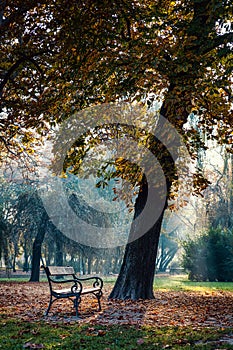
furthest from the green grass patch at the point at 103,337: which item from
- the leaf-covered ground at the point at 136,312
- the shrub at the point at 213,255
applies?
the shrub at the point at 213,255

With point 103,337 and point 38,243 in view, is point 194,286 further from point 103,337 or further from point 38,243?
point 103,337

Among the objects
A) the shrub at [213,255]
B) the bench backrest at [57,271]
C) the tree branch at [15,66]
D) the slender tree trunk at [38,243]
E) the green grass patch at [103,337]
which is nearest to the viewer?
the green grass patch at [103,337]

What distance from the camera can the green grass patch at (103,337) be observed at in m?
5.46

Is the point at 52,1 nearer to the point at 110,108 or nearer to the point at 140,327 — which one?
the point at 110,108

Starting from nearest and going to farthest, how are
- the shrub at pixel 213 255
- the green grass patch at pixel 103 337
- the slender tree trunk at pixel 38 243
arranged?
1. the green grass patch at pixel 103 337
2. the slender tree trunk at pixel 38 243
3. the shrub at pixel 213 255

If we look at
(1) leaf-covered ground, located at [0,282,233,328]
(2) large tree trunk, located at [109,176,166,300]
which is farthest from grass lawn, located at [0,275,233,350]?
(2) large tree trunk, located at [109,176,166,300]

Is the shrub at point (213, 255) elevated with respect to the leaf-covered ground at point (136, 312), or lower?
elevated

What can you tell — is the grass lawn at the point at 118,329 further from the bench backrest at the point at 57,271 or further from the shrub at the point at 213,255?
the shrub at the point at 213,255

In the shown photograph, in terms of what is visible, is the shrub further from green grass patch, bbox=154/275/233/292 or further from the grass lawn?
the grass lawn

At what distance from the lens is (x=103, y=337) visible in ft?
20.1

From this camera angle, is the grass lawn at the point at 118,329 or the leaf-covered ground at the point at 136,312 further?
the leaf-covered ground at the point at 136,312

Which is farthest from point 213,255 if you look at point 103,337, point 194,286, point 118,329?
point 103,337

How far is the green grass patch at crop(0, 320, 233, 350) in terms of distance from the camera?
17.9 feet

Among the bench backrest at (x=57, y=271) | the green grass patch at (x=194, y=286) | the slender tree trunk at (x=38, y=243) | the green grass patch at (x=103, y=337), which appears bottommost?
the green grass patch at (x=103, y=337)
